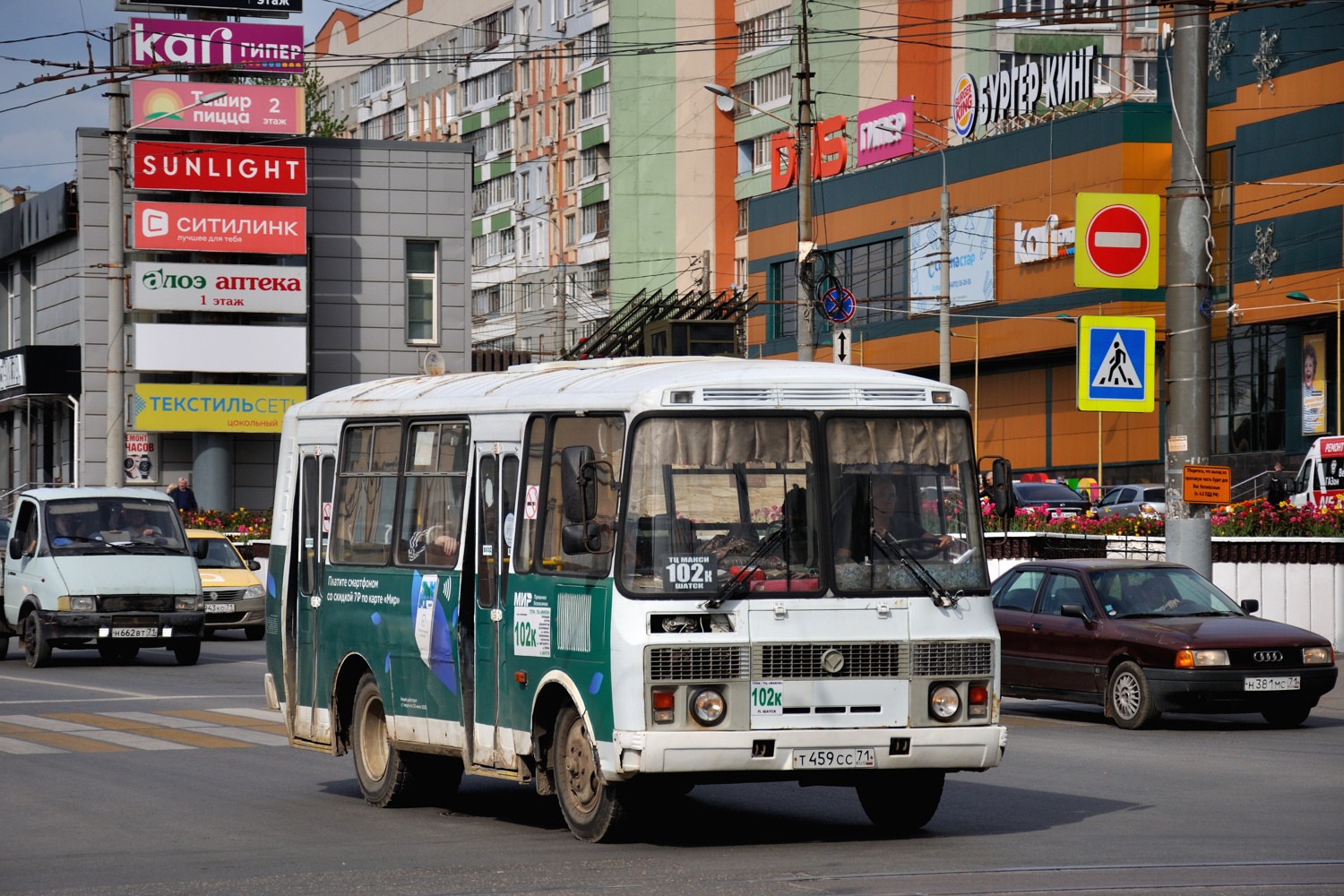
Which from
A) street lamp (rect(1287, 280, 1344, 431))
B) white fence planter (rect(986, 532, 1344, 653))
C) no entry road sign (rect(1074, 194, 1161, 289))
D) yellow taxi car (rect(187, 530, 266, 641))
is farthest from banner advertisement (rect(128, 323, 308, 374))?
no entry road sign (rect(1074, 194, 1161, 289))

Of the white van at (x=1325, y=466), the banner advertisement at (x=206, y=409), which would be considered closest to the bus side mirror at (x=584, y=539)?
the white van at (x=1325, y=466)

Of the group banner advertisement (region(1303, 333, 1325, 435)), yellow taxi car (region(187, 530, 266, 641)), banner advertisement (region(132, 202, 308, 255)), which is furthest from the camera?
banner advertisement (region(1303, 333, 1325, 435))

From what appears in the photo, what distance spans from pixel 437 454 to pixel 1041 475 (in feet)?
167

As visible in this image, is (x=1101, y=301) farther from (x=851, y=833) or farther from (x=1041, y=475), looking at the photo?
(x=851, y=833)

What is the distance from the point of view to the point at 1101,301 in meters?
63.3

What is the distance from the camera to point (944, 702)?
10.7m

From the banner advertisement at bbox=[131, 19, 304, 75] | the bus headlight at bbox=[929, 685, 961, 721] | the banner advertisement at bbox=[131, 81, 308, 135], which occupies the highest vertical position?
the banner advertisement at bbox=[131, 19, 304, 75]

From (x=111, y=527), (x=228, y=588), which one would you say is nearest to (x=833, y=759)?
(x=111, y=527)

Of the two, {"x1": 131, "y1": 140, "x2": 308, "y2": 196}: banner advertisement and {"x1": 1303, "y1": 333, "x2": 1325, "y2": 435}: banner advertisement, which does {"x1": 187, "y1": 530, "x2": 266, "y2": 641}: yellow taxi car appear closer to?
{"x1": 131, "y1": 140, "x2": 308, "y2": 196}: banner advertisement

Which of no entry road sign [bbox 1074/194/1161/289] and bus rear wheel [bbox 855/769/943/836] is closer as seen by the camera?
bus rear wheel [bbox 855/769/943/836]

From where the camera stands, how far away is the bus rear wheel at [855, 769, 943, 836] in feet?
36.9

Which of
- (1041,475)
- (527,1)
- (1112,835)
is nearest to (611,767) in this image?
(1112,835)

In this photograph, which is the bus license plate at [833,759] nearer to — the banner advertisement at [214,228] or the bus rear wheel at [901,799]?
the bus rear wheel at [901,799]

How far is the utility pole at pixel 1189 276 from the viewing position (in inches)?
811
